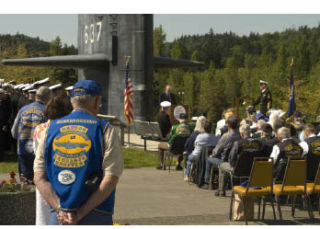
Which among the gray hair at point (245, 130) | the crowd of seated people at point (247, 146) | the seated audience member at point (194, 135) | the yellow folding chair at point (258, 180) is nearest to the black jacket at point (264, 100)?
the crowd of seated people at point (247, 146)

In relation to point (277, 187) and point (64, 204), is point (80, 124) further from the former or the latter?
point (277, 187)

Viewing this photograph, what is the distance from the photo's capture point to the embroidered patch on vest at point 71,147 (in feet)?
13.5

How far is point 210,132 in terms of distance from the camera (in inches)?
476

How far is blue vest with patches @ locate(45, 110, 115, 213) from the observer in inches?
161

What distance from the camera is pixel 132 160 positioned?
51.9ft

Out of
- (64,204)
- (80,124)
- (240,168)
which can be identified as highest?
(80,124)

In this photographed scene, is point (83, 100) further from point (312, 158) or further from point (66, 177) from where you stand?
point (312, 158)

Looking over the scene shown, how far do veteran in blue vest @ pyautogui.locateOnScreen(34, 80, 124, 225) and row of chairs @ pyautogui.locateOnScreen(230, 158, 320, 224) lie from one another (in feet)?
15.4

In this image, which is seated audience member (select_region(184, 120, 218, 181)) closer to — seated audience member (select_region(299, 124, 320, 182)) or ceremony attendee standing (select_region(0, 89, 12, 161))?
seated audience member (select_region(299, 124, 320, 182))

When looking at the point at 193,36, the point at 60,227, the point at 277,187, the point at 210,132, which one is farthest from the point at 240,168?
the point at 193,36

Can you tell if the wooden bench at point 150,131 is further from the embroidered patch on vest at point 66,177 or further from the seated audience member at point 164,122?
the embroidered patch on vest at point 66,177

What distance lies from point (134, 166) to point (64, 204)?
35.2 ft

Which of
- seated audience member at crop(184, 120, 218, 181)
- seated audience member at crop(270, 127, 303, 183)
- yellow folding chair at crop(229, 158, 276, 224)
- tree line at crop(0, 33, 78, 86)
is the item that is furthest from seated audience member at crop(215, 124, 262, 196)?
tree line at crop(0, 33, 78, 86)

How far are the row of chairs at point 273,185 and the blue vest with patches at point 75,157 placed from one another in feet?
15.4
